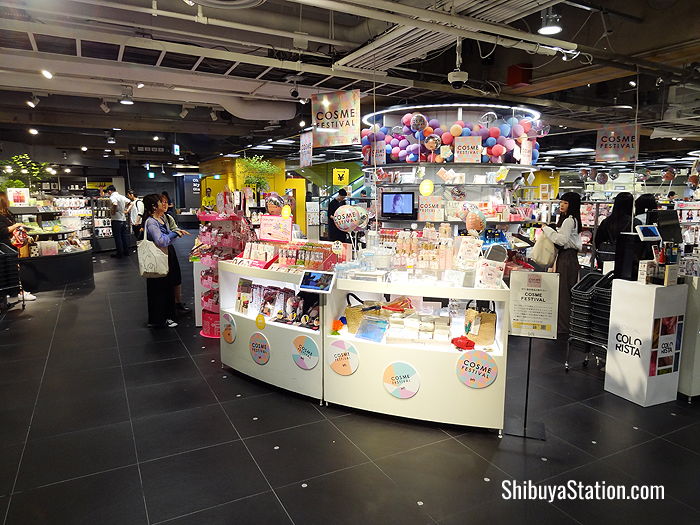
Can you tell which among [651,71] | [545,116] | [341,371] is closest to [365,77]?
[651,71]

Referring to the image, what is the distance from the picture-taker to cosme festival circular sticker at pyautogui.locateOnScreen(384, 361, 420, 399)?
3391 mm

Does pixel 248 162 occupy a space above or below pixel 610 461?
above

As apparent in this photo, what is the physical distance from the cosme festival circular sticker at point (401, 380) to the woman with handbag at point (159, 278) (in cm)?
357

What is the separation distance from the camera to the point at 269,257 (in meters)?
4.28

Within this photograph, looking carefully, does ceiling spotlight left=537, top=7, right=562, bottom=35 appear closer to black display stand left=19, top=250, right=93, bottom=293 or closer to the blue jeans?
black display stand left=19, top=250, right=93, bottom=293

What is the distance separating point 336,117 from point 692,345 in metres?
4.30

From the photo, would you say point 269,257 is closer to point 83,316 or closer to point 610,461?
point 610,461

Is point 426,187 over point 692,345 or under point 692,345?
over

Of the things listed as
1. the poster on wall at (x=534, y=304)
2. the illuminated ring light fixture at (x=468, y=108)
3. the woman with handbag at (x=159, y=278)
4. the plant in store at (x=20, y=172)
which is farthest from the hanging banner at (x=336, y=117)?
the plant in store at (x=20, y=172)

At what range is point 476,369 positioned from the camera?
3.26 m

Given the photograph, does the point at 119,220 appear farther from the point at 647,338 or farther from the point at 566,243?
the point at 647,338

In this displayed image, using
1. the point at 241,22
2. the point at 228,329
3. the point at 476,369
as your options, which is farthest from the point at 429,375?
the point at 241,22

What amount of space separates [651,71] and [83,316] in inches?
339

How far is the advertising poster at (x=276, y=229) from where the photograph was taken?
424 cm
